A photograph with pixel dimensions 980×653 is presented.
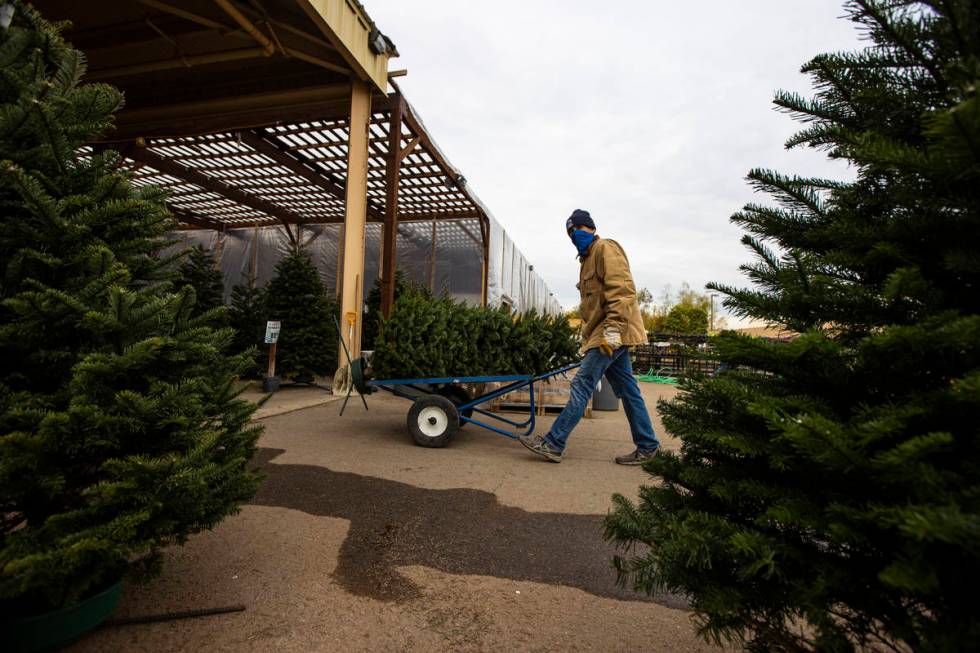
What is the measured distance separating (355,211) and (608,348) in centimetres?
539

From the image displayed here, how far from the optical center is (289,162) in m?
10.5

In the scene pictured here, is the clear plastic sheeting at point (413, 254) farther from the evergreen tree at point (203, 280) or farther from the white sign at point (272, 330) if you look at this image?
the white sign at point (272, 330)

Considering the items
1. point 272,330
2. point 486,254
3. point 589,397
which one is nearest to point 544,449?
point 589,397

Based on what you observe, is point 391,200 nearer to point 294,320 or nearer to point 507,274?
point 294,320

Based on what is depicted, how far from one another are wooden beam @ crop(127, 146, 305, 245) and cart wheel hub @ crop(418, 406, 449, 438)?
324 inches

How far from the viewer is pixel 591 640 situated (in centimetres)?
158

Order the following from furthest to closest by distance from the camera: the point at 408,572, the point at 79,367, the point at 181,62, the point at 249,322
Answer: the point at 249,322, the point at 181,62, the point at 408,572, the point at 79,367

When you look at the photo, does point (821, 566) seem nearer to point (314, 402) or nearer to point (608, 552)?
point (608, 552)

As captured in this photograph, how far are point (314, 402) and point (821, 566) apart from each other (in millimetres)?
6658

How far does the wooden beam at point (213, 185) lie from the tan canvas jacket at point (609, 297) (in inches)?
348

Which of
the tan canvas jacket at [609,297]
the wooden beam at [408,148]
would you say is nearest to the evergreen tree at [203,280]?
the wooden beam at [408,148]

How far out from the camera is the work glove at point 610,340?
3.79 metres

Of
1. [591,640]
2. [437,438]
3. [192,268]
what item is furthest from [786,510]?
[192,268]

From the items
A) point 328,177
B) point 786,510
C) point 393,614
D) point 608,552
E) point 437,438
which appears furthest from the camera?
point 328,177
